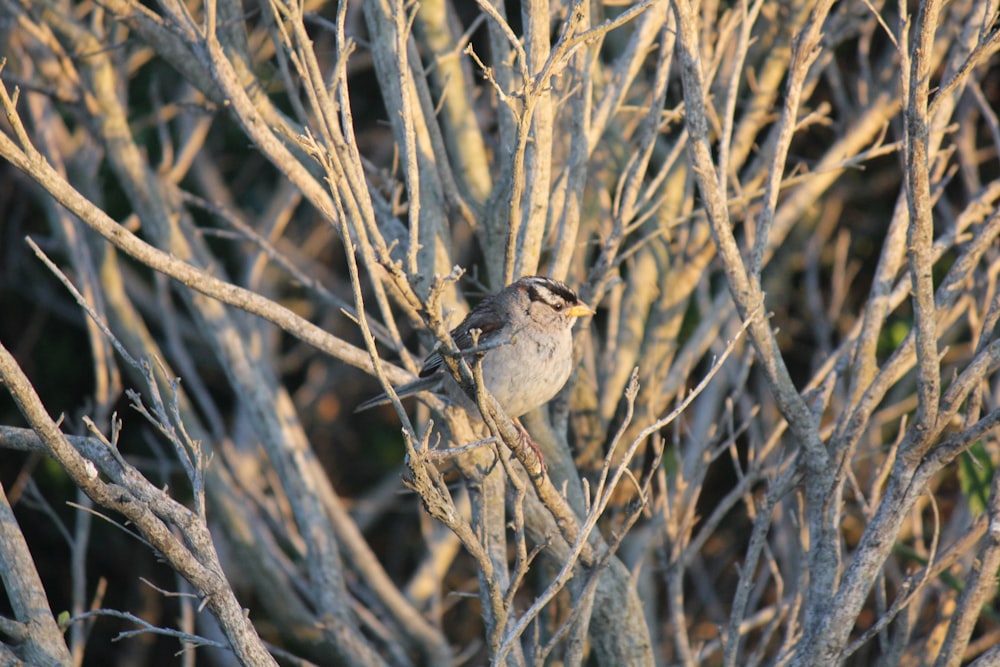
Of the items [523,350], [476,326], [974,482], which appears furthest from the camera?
[974,482]

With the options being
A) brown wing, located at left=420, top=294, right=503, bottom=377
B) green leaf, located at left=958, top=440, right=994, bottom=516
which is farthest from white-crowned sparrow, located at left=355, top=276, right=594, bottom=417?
green leaf, located at left=958, top=440, right=994, bottom=516

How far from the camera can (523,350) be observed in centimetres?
432

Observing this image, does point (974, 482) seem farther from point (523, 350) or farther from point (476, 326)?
point (476, 326)

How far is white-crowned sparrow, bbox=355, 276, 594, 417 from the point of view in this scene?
421 cm

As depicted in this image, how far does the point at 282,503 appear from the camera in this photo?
611cm

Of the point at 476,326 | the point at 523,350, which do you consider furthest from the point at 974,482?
the point at 476,326

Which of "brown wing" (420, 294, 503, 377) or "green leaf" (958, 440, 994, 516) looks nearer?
"brown wing" (420, 294, 503, 377)

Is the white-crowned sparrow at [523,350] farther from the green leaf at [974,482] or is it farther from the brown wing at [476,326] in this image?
the green leaf at [974,482]

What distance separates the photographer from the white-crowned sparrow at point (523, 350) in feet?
13.8

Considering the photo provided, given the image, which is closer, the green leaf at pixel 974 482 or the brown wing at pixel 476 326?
the brown wing at pixel 476 326

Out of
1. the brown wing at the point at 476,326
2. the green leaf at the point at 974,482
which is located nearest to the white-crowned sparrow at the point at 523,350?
the brown wing at the point at 476,326

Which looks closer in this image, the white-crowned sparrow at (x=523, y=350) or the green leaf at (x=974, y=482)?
the white-crowned sparrow at (x=523, y=350)

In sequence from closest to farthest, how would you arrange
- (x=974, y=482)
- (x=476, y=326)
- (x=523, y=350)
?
(x=523, y=350) < (x=476, y=326) < (x=974, y=482)

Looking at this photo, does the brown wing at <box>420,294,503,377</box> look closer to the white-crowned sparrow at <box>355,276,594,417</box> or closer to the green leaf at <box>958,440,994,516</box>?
the white-crowned sparrow at <box>355,276,594,417</box>
